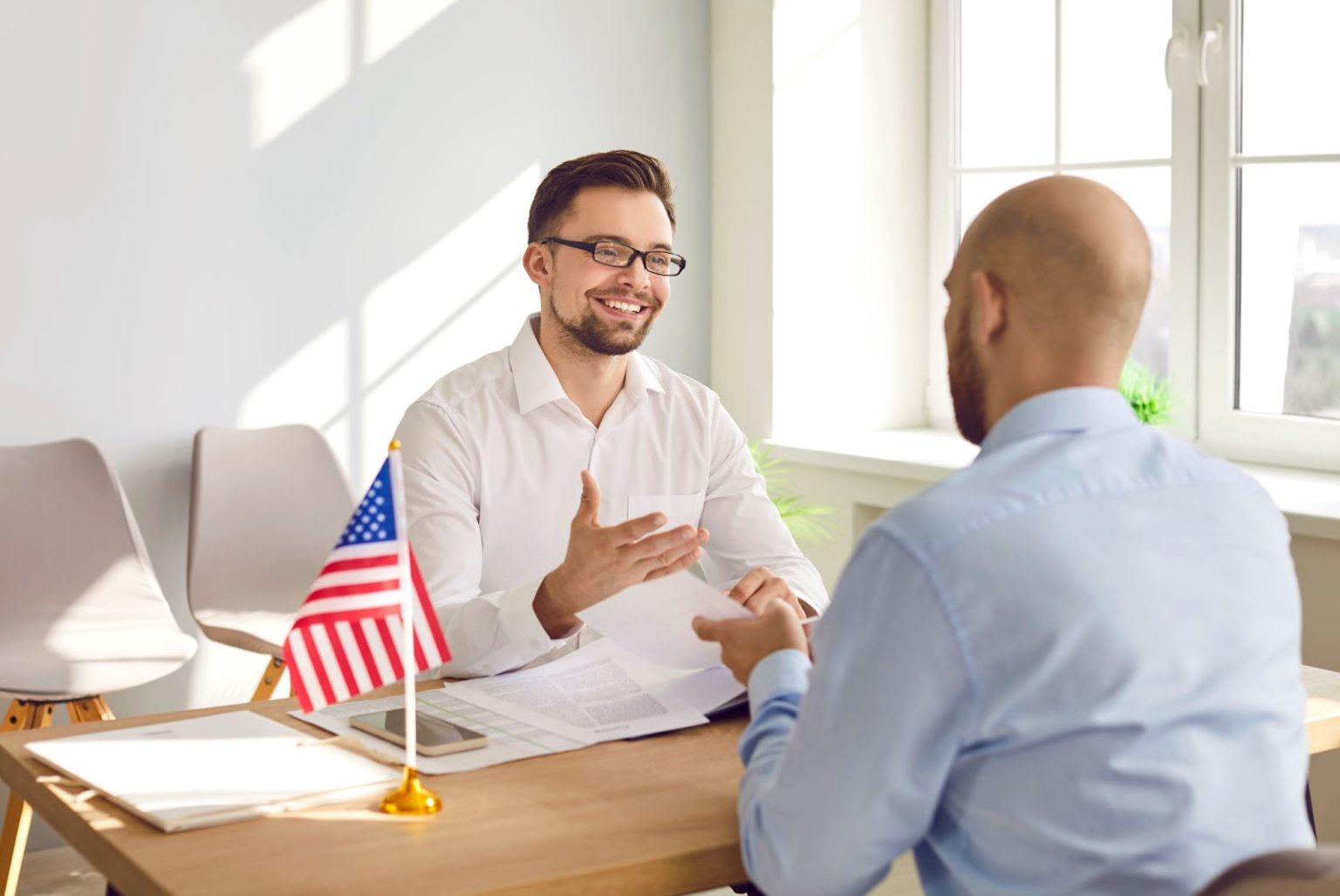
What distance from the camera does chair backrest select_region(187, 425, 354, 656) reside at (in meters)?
3.81

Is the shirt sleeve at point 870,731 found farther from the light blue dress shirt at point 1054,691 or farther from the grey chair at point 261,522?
the grey chair at point 261,522

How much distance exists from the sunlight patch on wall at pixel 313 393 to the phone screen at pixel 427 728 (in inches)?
93.4

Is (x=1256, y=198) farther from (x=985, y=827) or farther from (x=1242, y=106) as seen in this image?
(x=985, y=827)

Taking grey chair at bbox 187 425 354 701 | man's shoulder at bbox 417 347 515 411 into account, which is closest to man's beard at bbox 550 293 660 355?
man's shoulder at bbox 417 347 515 411

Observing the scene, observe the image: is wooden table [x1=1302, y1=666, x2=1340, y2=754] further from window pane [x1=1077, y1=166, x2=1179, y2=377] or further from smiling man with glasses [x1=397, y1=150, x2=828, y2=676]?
window pane [x1=1077, y1=166, x2=1179, y2=377]

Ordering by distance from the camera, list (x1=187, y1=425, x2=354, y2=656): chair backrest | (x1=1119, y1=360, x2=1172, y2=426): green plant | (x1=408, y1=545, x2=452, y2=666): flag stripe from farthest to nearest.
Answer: (x1=187, y1=425, x2=354, y2=656): chair backrest, (x1=1119, y1=360, x2=1172, y2=426): green plant, (x1=408, y1=545, x2=452, y2=666): flag stripe

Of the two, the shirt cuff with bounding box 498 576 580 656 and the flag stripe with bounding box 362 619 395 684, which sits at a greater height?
the flag stripe with bounding box 362 619 395 684

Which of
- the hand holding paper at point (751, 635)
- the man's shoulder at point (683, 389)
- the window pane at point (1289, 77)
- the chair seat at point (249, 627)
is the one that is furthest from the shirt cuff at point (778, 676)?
the window pane at point (1289, 77)

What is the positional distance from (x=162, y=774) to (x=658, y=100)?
11.2 feet

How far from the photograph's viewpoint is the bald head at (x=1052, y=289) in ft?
4.24

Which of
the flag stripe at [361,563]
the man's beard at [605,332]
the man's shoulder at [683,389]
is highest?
the man's beard at [605,332]

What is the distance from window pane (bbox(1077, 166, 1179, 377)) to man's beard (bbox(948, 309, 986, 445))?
272 cm

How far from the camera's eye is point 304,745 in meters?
1.71

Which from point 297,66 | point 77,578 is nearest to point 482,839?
point 77,578
